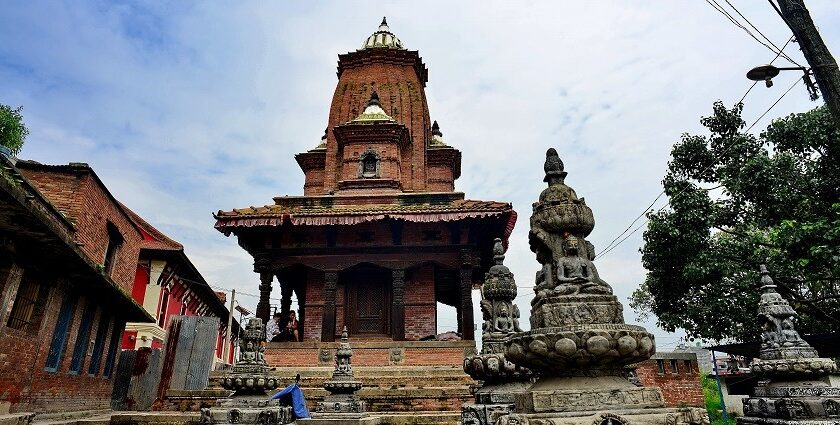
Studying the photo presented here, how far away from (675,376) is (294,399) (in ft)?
37.6

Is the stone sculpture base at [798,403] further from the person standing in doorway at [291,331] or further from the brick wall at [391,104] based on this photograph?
the brick wall at [391,104]

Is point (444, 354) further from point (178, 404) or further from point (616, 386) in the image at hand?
point (616, 386)

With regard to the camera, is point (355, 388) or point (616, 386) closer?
point (616, 386)

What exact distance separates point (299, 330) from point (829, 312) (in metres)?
17.7

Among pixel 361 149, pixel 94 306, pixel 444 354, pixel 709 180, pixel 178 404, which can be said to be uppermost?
pixel 361 149

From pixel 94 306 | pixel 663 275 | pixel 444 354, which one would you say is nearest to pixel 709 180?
pixel 663 275

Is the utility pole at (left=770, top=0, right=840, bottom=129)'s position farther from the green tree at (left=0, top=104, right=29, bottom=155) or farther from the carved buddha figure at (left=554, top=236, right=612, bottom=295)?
the green tree at (left=0, top=104, right=29, bottom=155)

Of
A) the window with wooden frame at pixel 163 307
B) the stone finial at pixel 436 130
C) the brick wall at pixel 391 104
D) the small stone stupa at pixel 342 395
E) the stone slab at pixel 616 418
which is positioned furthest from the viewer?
the stone finial at pixel 436 130

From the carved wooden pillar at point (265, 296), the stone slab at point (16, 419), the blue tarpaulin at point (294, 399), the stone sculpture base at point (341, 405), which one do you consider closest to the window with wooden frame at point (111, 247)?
the carved wooden pillar at point (265, 296)

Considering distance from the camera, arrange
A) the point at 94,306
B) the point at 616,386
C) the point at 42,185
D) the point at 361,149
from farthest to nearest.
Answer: the point at 361,149 < the point at 42,185 < the point at 94,306 < the point at 616,386

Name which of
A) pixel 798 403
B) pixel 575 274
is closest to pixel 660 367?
pixel 798 403

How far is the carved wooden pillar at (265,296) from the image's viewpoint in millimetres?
16000

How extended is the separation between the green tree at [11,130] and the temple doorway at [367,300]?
65.1ft

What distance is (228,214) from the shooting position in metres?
16.1
